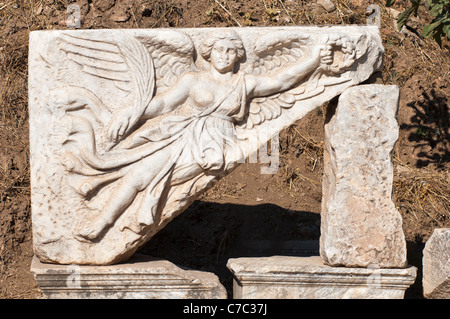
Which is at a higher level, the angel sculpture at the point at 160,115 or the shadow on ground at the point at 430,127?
the angel sculpture at the point at 160,115

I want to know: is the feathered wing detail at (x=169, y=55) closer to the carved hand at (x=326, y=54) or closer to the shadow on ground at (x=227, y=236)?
the carved hand at (x=326, y=54)

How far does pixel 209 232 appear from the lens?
562cm

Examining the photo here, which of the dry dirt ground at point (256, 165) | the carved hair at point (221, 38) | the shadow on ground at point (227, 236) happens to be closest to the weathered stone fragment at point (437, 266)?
the dry dirt ground at point (256, 165)

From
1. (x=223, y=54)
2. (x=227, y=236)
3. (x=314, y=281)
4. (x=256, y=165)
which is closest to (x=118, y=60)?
(x=223, y=54)

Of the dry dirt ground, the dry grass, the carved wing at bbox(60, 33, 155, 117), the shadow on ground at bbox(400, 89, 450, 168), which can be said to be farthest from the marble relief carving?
the shadow on ground at bbox(400, 89, 450, 168)

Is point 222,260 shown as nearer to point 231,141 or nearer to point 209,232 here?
point 209,232

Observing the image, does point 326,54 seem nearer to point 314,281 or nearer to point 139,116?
point 139,116

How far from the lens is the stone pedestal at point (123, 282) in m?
4.08

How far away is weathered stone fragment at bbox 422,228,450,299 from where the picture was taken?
4.49m

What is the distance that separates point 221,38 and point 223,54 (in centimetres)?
9

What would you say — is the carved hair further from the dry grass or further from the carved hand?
the dry grass

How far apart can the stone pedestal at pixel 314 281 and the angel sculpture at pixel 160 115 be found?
56 cm

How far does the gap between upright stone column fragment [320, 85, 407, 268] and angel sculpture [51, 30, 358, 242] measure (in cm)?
27

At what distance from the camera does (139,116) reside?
4047 mm
